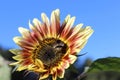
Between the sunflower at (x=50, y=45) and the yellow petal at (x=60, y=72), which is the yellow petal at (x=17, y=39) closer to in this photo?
the sunflower at (x=50, y=45)

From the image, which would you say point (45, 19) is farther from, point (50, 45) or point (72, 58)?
point (72, 58)

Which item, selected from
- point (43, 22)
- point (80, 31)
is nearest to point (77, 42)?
point (80, 31)

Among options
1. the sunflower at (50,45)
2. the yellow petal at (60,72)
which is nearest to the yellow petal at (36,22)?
the sunflower at (50,45)

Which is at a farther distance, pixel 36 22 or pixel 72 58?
pixel 36 22

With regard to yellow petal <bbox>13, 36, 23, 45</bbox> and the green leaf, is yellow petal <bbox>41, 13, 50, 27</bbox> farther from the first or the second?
the green leaf

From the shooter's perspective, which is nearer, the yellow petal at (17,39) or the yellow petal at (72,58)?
the yellow petal at (72,58)

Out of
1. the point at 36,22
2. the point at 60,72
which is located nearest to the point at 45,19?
the point at 36,22

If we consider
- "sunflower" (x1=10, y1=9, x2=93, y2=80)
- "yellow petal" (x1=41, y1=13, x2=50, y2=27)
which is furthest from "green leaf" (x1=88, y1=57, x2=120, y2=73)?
"yellow petal" (x1=41, y1=13, x2=50, y2=27)

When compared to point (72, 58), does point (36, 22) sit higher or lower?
higher
